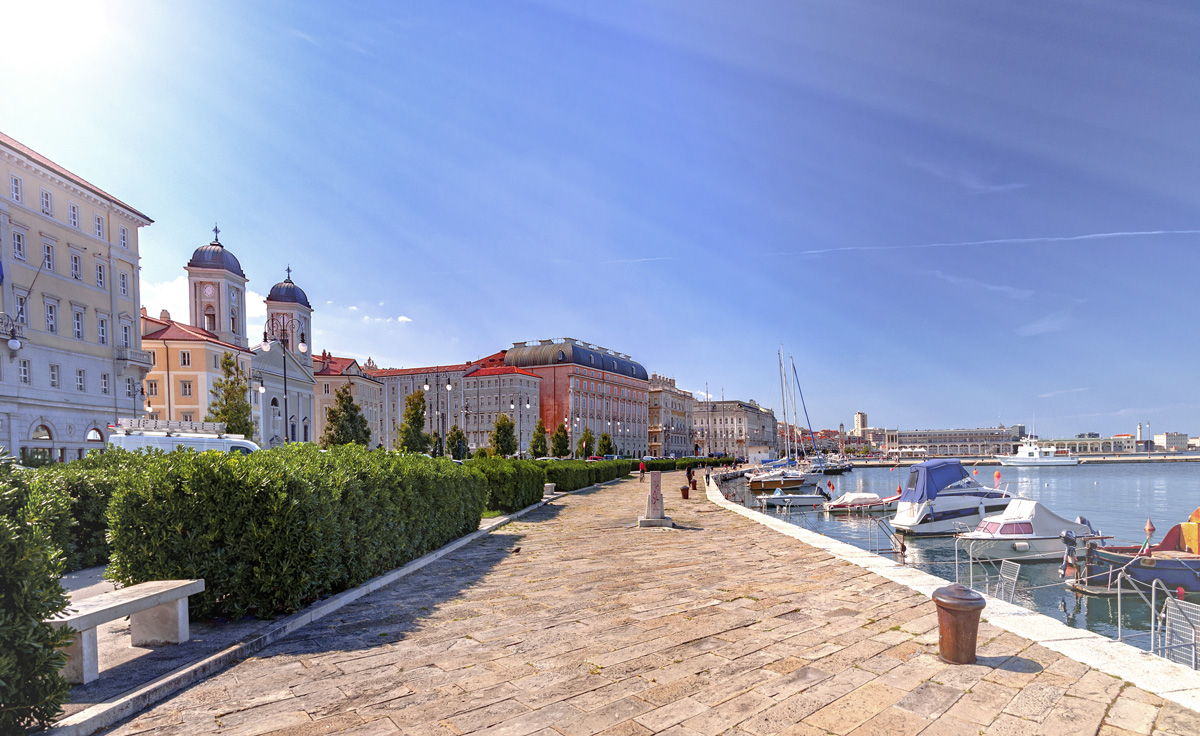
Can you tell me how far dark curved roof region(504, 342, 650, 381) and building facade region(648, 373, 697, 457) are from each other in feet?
72.5

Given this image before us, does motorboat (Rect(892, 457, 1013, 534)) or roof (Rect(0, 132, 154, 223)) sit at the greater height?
roof (Rect(0, 132, 154, 223))

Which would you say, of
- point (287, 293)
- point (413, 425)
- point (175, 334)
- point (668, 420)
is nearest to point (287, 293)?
point (287, 293)

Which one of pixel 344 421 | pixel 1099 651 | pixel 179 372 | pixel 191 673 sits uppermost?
pixel 179 372

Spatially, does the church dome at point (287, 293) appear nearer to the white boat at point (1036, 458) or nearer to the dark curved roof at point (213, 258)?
the dark curved roof at point (213, 258)

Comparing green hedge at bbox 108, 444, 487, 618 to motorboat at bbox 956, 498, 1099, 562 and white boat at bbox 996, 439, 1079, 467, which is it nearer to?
motorboat at bbox 956, 498, 1099, 562

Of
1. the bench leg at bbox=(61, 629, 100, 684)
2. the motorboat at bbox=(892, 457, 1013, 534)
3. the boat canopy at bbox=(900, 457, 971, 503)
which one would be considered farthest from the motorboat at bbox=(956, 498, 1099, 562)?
the bench leg at bbox=(61, 629, 100, 684)

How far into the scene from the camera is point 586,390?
4481 inches

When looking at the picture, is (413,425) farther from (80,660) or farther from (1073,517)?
(80,660)

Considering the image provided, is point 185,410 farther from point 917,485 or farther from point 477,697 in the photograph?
point 477,697

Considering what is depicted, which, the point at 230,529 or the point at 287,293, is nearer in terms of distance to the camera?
the point at 230,529

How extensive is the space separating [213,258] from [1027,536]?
79.3 metres

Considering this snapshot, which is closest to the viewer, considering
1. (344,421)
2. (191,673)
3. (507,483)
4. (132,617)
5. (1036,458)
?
(191,673)

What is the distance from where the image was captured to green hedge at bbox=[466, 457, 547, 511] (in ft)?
67.3

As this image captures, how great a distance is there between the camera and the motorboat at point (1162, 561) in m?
15.3
